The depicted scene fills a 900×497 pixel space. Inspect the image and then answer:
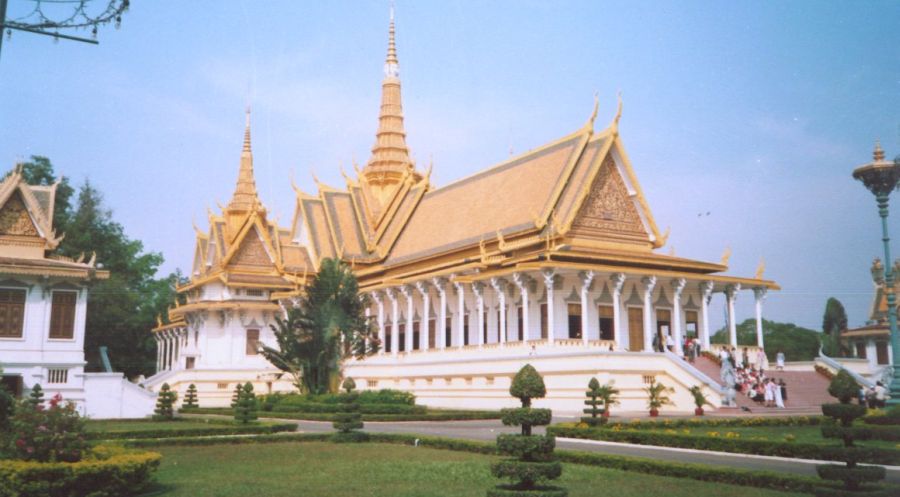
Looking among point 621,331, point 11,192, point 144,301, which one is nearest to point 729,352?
point 621,331

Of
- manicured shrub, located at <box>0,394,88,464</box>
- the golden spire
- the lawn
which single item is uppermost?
the golden spire

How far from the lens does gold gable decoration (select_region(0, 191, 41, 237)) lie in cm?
2952

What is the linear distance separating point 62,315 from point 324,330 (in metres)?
8.38

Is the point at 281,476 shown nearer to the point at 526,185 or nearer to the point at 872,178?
the point at 872,178

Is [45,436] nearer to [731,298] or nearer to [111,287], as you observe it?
[731,298]

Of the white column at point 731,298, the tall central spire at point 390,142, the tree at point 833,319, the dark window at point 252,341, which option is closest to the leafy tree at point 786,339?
the tree at point 833,319

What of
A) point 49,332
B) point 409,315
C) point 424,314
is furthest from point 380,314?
point 49,332

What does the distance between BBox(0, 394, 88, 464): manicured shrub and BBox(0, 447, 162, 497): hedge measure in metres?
0.16

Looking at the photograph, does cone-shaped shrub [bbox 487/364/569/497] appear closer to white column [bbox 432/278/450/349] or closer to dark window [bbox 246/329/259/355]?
white column [bbox 432/278/450/349]

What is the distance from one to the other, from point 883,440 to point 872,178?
7.17 meters

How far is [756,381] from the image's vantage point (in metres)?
25.8

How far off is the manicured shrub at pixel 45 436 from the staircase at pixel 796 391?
1767 cm

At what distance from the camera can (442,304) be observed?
34125 mm

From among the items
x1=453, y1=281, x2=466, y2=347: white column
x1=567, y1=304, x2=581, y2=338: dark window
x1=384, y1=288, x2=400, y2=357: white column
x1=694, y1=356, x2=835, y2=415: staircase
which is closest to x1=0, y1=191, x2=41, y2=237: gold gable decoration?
x1=384, y1=288, x2=400, y2=357: white column
